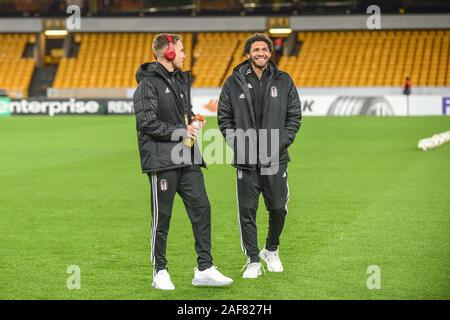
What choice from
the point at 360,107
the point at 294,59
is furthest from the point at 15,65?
the point at 360,107

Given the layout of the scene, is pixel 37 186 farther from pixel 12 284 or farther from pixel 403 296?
pixel 403 296

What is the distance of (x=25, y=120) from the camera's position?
42406 mm

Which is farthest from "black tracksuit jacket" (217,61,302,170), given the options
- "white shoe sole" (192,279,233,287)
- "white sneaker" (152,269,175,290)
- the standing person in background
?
the standing person in background

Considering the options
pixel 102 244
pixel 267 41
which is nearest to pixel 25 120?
pixel 102 244

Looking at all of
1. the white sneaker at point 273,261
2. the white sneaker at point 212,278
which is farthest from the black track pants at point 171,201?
the white sneaker at point 273,261

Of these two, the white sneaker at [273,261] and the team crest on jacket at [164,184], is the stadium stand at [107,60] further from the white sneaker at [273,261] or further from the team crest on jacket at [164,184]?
the team crest on jacket at [164,184]

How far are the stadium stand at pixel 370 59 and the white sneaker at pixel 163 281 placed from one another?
42.9 meters

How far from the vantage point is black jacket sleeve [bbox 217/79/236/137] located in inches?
374

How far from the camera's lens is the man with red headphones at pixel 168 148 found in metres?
8.76

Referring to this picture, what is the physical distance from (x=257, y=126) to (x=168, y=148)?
1.01 meters

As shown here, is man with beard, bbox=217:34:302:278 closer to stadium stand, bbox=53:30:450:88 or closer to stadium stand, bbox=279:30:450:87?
stadium stand, bbox=53:30:450:88

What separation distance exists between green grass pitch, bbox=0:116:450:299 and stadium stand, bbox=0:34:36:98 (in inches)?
1080

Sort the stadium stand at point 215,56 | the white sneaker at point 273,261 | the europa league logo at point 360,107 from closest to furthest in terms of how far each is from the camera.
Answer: the white sneaker at point 273,261
the europa league logo at point 360,107
the stadium stand at point 215,56

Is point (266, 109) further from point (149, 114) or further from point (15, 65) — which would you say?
point (15, 65)
